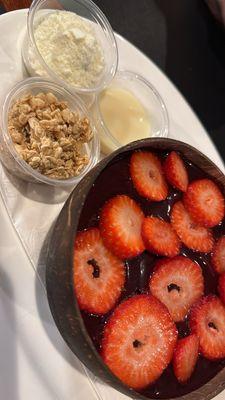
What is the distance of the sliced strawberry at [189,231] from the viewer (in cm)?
121

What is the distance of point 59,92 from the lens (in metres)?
1.27

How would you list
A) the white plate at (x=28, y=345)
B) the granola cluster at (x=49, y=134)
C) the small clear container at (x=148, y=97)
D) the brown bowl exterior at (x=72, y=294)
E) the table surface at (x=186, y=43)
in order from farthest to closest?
the table surface at (x=186, y=43) → the small clear container at (x=148, y=97) → the granola cluster at (x=49, y=134) → the white plate at (x=28, y=345) → the brown bowl exterior at (x=72, y=294)

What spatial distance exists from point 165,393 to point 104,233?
1.15ft

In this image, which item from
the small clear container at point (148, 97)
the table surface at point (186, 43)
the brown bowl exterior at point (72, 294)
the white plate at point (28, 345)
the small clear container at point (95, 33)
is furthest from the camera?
the table surface at point (186, 43)

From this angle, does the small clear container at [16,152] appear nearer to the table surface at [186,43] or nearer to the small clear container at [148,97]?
the small clear container at [148,97]

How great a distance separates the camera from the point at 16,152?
1129mm

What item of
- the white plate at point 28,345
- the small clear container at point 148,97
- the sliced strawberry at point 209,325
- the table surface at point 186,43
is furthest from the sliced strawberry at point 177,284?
the table surface at point 186,43

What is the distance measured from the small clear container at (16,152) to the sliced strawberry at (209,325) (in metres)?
0.41

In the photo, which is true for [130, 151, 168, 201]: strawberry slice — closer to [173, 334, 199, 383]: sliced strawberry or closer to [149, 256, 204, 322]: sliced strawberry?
[149, 256, 204, 322]: sliced strawberry

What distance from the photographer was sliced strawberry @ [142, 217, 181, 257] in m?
1.11

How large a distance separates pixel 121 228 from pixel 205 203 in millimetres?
270

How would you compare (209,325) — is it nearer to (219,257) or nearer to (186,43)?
(219,257)

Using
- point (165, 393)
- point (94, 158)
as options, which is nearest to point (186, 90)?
point (94, 158)

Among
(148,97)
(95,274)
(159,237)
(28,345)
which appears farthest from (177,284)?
(148,97)
